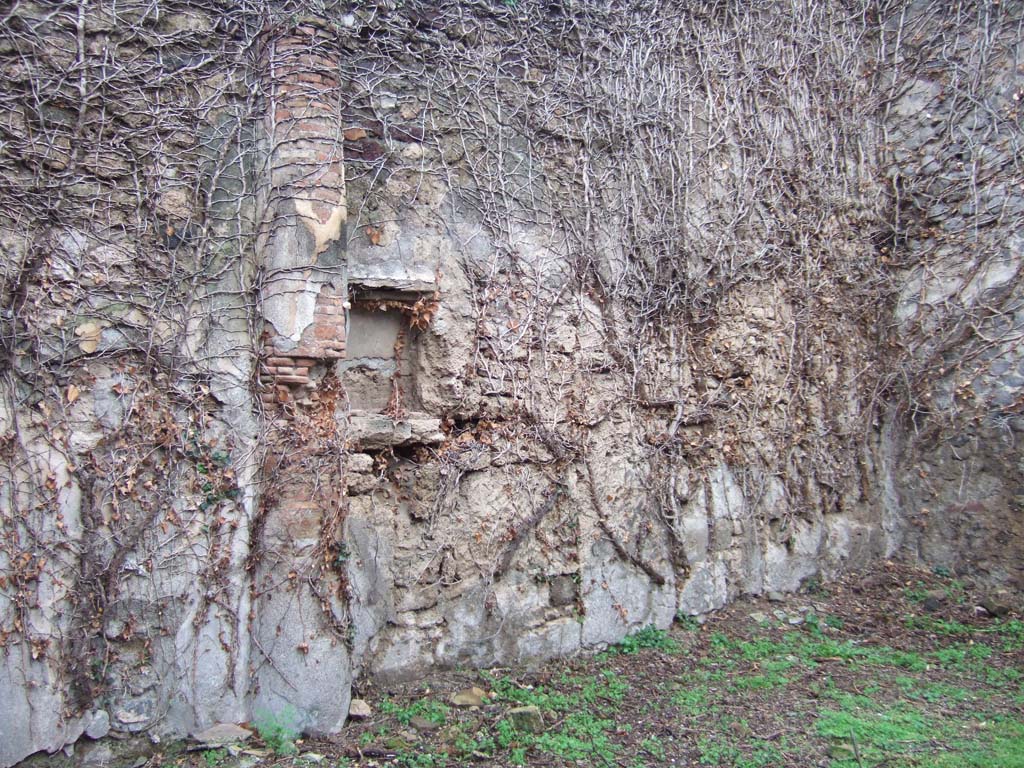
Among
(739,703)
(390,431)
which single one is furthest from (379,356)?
(739,703)

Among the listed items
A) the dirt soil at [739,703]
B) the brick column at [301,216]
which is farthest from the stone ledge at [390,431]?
the dirt soil at [739,703]

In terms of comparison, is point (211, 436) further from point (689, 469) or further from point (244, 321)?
point (689, 469)

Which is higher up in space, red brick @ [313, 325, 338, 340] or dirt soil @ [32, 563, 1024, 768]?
red brick @ [313, 325, 338, 340]

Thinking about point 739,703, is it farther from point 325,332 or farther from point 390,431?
point 325,332

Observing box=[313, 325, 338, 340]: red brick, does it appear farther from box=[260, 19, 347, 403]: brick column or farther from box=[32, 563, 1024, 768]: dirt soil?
box=[32, 563, 1024, 768]: dirt soil

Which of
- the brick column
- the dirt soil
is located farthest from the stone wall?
the dirt soil

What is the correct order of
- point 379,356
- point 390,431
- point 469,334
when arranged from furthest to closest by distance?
point 469,334, point 379,356, point 390,431

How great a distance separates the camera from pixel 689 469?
16.6 ft

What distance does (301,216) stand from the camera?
3.59 m

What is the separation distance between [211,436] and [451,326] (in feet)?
4.56

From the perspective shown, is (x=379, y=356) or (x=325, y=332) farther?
(x=379, y=356)

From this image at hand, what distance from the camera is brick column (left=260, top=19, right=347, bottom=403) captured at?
3.57 m

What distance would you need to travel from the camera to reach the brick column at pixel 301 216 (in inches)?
140

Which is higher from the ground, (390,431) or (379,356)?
(379,356)
